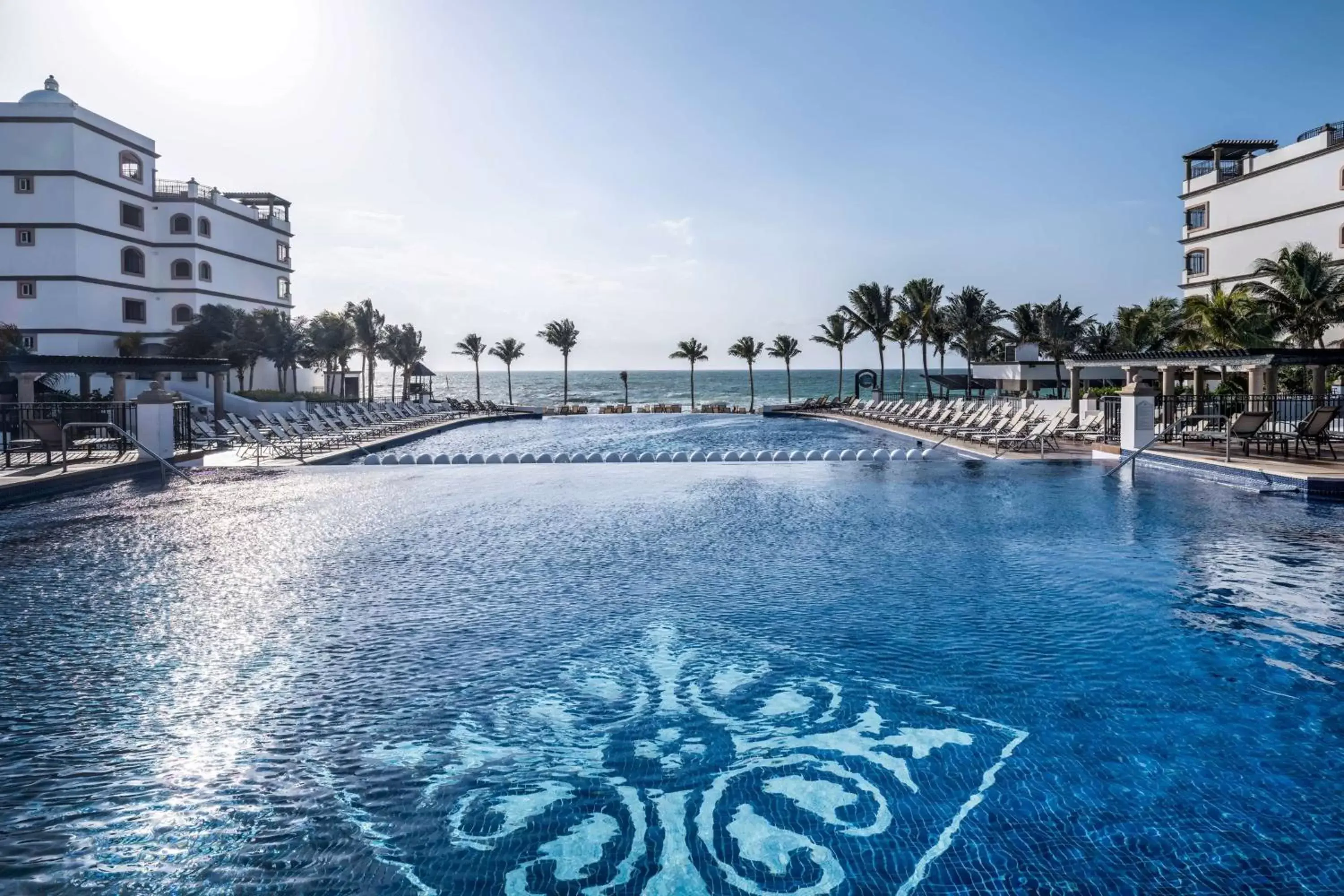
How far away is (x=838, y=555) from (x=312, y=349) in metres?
41.9

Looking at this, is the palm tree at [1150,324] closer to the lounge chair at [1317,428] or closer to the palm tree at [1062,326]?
the palm tree at [1062,326]

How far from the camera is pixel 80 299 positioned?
3875 cm

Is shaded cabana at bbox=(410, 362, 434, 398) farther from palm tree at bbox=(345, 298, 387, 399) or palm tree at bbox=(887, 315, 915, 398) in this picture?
palm tree at bbox=(887, 315, 915, 398)

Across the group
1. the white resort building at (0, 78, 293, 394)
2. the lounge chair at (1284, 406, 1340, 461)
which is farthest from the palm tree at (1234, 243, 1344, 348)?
the white resort building at (0, 78, 293, 394)

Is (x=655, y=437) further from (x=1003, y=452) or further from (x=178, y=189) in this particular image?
(x=178, y=189)

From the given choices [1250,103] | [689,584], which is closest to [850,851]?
[689,584]

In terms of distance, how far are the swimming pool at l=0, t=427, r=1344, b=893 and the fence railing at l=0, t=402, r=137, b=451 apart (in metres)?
8.69

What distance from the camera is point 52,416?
70.8 ft

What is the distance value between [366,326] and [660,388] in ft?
261

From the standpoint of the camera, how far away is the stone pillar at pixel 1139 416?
58.7 feet

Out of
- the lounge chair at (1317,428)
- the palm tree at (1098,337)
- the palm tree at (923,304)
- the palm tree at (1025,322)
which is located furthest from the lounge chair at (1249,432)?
the palm tree at (1025,322)

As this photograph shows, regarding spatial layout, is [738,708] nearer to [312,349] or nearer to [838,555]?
[838,555]

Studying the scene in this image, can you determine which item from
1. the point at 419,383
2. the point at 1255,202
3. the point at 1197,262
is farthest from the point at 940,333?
the point at 419,383

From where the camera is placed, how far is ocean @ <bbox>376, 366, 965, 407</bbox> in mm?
98188
